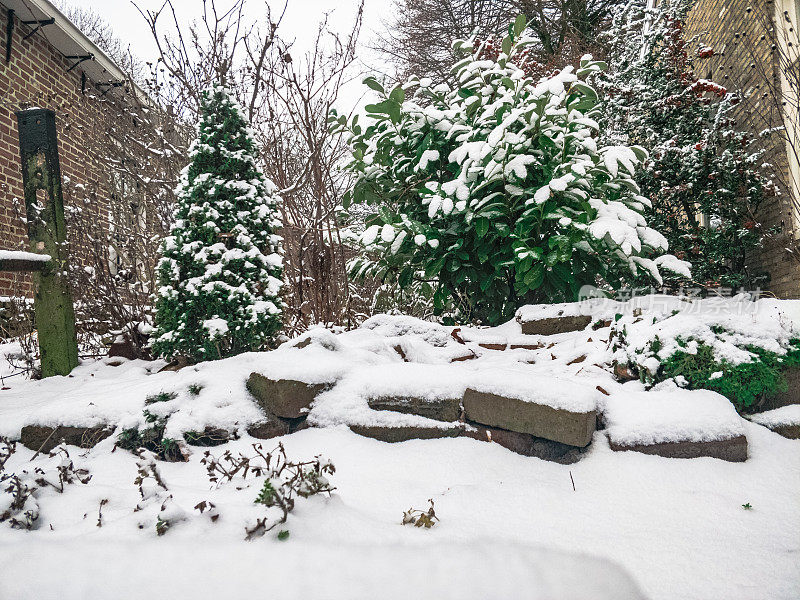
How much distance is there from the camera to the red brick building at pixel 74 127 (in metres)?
4.45

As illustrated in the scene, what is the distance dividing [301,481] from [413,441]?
0.71 metres

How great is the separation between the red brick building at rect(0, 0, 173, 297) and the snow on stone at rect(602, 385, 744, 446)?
380cm

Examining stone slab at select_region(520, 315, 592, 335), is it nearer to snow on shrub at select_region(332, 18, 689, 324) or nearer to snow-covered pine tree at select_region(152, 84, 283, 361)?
snow on shrub at select_region(332, 18, 689, 324)

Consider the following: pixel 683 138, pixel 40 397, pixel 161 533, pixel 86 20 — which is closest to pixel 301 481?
pixel 161 533

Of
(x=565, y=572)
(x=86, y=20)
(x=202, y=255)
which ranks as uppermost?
(x=86, y=20)

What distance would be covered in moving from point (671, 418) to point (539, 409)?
0.49 meters

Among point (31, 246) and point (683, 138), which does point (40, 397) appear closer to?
point (31, 246)

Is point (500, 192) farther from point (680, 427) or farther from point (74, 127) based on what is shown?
point (74, 127)

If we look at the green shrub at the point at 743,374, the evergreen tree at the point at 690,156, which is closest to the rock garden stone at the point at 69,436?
the green shrub at the point at 743,374

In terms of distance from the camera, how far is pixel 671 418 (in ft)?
6.20

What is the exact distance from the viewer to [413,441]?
80.7 inches

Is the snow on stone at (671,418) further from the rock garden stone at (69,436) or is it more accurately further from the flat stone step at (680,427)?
the rock garden stone at (69,436)

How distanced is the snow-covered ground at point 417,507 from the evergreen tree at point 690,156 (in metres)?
3.23

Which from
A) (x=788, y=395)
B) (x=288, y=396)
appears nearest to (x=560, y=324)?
(x=788, y=395)
